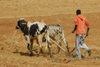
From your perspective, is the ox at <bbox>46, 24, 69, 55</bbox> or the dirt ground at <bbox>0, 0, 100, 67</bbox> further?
the ox at <bbox>46, 24, 69, 55</bbox>

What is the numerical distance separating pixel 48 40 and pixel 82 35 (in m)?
2.21

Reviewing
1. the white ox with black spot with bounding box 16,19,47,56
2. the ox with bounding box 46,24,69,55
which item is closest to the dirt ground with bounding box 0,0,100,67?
the ox with bounding box 46,24,69,55

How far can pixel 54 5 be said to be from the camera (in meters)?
34.8

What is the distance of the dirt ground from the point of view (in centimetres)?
1241

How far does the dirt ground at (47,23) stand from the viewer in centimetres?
1241

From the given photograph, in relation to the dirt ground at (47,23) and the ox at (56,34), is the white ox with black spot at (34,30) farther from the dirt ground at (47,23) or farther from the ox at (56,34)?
the dirt ground at (47,23)

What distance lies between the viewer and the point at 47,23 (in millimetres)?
26000

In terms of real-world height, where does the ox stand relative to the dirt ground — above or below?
above

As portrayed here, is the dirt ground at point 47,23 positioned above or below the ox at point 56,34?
below

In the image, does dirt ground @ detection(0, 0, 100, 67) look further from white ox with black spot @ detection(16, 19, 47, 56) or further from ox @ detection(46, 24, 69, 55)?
white ox with black spot @ detection(16, 19, 47, 56)

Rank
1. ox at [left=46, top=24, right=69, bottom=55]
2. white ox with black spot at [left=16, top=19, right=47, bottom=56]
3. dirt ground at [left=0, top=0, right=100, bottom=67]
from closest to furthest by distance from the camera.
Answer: dirt ground at [left=0, top=0, right=100, bottom=67] < white ox with black spot at [left=16, top=19, right=47, bottom=56] < ox at [left=46, top=24, right=69, bottom=55]

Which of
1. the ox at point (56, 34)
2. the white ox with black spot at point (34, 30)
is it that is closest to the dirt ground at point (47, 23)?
the ox at point (56, 34)

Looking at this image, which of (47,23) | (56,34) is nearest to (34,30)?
(56,34)

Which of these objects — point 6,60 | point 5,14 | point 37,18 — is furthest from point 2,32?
point 6,60
